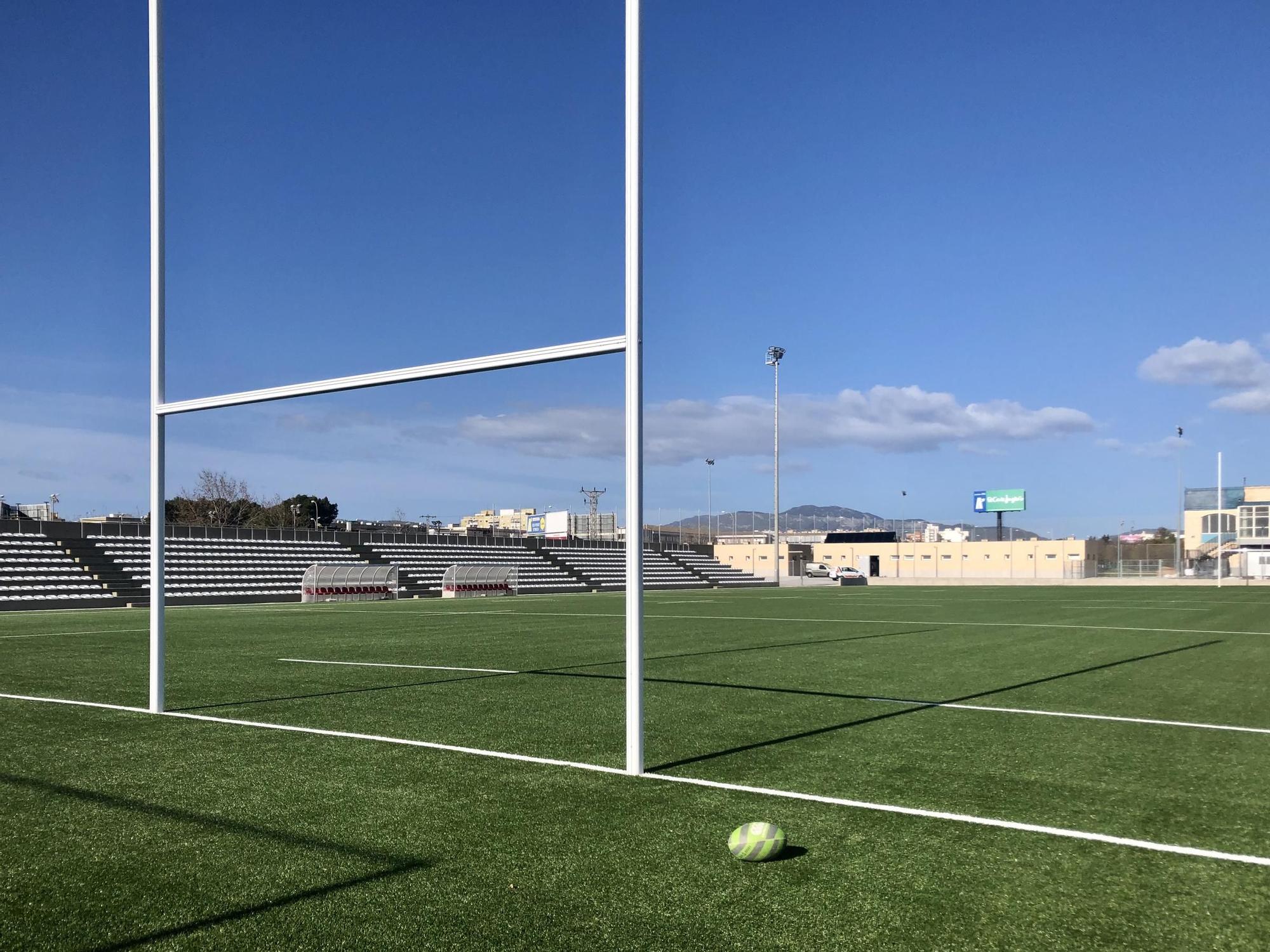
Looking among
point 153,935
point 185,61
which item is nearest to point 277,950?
point 153,935

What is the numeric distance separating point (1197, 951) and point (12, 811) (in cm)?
484

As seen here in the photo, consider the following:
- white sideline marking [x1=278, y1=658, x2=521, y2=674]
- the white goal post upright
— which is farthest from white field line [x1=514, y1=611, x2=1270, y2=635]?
the white goal post upright

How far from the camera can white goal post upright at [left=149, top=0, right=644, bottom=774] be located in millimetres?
5031

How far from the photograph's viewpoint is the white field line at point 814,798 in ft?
12.6

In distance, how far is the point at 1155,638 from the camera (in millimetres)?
14695

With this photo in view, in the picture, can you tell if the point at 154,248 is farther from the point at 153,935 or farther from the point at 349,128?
the point at 153,935

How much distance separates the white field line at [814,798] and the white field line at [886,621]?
43.2ft

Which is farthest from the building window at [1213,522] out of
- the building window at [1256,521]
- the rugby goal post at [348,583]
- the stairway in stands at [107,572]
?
the stairway in stands at [107,572]

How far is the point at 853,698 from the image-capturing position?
319 inches

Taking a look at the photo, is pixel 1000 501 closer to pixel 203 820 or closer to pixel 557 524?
pixel 557 524

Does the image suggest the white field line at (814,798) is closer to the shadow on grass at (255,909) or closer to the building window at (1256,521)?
the shadow on grass at (255,909)

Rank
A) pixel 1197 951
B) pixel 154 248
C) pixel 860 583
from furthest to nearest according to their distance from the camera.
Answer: pixel 860 583 < pixel 154 248 < pixel 1197 951

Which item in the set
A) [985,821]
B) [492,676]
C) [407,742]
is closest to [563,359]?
[407,742]

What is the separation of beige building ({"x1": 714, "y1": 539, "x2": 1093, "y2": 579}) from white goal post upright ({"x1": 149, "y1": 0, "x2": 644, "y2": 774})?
66.3 meters
